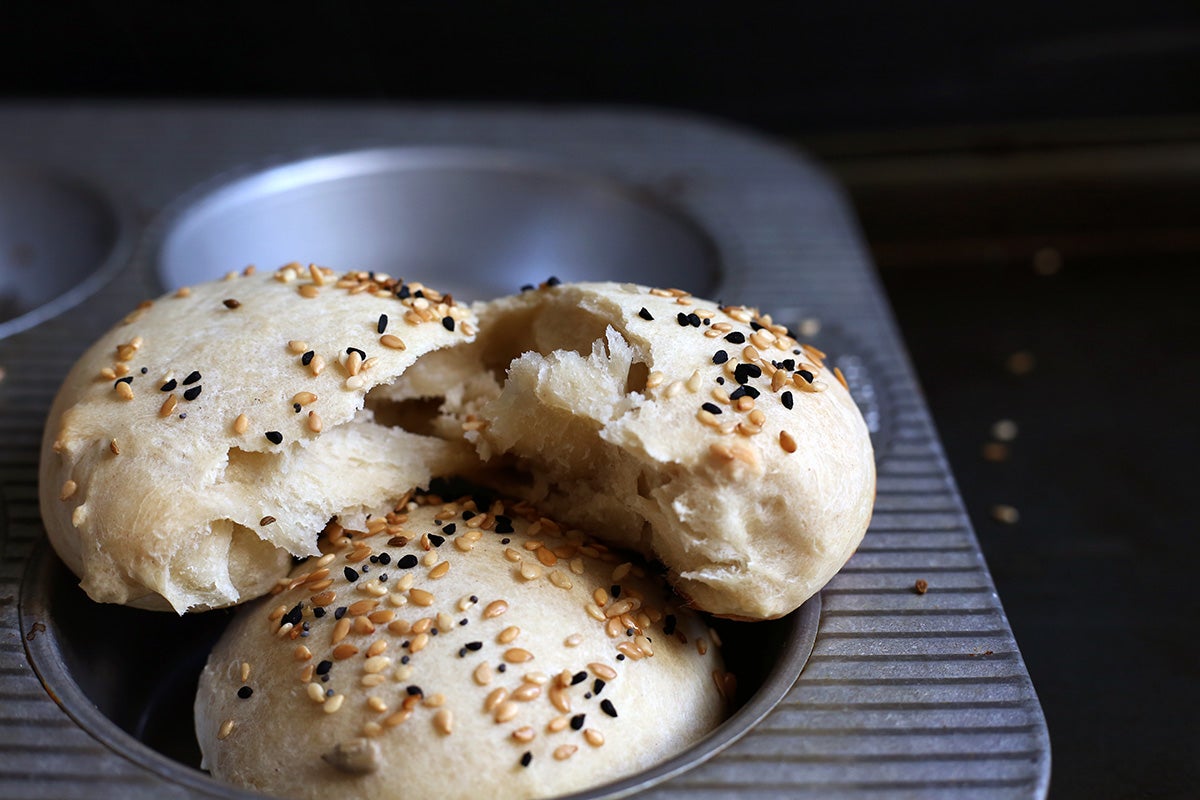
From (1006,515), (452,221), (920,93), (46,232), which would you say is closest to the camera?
(1006,515)

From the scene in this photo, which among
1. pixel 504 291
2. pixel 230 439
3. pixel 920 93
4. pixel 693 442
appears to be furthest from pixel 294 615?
pixel 920 93

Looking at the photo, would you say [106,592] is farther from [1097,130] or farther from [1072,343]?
[1097,130]

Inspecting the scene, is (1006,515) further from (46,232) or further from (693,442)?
(46,232)

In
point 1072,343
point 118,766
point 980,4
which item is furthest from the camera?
point 980,4

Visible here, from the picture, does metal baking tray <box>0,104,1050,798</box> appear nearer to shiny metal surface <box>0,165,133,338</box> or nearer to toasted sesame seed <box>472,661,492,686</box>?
shiny metal surface <box>0,165,133,338</box>

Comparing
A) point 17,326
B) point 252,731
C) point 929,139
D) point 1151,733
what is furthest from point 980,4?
point 252,731

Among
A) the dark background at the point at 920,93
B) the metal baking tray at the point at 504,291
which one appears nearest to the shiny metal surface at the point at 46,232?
the metal baking tray at the point at 504,291

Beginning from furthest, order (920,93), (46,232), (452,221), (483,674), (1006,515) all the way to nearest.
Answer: (920,93) < (452,221) < (46,232) < (1006,515) < (483,674)

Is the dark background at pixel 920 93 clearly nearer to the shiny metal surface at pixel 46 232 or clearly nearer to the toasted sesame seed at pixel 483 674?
the shiny metal surface at pixel 46 232
